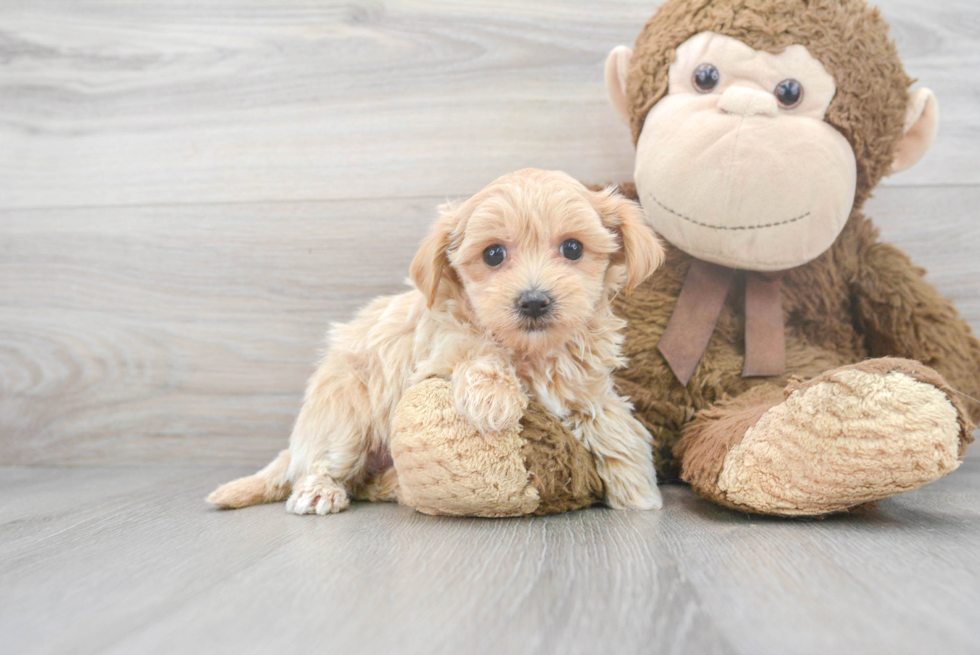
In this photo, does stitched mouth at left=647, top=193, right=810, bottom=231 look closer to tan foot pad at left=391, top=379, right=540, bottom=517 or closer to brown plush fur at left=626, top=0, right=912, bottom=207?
brown plush fur at left=626, top=0, right=912, bottom=207

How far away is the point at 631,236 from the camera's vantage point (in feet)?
3.00

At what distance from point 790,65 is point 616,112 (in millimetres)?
326

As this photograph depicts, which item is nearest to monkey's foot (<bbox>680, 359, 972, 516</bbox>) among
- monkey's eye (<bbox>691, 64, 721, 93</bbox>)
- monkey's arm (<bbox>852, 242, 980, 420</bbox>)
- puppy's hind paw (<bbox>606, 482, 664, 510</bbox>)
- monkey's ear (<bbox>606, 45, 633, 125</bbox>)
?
puppy's hind paw (<bbox>606, 482, 664, 510</bbox>)

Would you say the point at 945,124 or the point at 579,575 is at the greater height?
the point at 945,124

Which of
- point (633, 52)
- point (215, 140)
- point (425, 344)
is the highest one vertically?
point (633, 52)

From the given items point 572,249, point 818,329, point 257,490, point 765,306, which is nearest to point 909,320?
point 818,329

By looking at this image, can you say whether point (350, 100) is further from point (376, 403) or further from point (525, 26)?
point (376, 403)

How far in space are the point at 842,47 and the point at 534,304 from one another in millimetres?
646

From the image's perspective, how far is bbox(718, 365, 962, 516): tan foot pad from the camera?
2.38ft

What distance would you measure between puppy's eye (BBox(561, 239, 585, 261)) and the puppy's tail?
1.88 ft

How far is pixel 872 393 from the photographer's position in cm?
74

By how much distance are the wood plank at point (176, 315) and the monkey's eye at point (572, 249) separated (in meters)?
0.59

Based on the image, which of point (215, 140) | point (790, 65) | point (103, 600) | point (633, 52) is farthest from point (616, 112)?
point (103, 600)

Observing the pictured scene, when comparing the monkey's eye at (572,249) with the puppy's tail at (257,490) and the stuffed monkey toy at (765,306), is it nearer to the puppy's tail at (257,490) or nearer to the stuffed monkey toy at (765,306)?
the stuffed monkey toy at (765,306)
